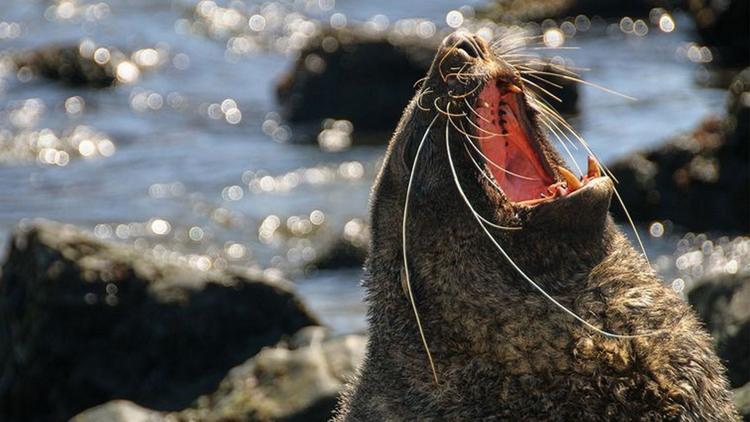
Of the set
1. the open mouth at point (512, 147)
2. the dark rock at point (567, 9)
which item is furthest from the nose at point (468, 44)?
the dark rock at point (567, 9)

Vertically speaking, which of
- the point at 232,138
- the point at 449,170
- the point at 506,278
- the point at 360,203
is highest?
the point at 232,138

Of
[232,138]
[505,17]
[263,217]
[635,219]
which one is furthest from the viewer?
[505,17]

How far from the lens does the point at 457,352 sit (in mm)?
4754

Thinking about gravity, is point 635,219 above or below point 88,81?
below

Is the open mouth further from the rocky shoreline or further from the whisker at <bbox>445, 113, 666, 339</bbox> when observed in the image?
the rocky shoreline

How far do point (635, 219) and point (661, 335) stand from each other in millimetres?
8041

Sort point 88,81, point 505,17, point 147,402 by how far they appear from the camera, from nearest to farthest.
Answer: point 147,402 → point 88,81 → point 505,17

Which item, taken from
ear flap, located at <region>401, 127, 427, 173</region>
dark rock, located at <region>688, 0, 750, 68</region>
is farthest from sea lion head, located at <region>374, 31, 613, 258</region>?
dark rock, located at <region>688, 0, 750, 68</region>

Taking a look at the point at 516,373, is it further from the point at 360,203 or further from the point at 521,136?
the point at 360,203

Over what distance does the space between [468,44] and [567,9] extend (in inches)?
726

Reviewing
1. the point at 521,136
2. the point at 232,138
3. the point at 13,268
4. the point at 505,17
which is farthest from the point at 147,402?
the point at 505,17

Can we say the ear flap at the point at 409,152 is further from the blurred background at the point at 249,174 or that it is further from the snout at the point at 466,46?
the blurred background at the point at 249,174

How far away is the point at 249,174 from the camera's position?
595 inches

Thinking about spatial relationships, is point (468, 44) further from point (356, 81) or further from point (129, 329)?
point (356, 81)
